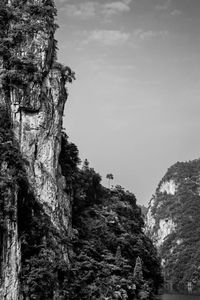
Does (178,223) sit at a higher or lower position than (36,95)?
higher

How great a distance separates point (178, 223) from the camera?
477ft

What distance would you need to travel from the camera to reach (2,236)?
26.2 meters

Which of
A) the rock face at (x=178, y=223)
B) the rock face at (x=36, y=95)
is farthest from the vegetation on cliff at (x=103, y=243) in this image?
the rock face at (x=178, y=223)

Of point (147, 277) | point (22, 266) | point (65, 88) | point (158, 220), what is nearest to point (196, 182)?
point (158, 220)

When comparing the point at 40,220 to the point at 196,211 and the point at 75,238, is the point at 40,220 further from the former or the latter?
the point at 196,211

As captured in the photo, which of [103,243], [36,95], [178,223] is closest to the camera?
[36,95]

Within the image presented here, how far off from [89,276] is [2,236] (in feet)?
32.4

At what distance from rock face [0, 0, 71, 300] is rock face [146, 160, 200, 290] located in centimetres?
7530

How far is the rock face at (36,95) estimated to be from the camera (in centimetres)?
3316

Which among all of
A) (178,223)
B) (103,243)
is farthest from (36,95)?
(178,223)

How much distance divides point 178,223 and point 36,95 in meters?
117

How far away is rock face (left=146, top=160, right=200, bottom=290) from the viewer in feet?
382

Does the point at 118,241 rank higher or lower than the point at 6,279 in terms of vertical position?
higher

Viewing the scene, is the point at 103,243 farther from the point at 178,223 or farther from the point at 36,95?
the point at 178,223
